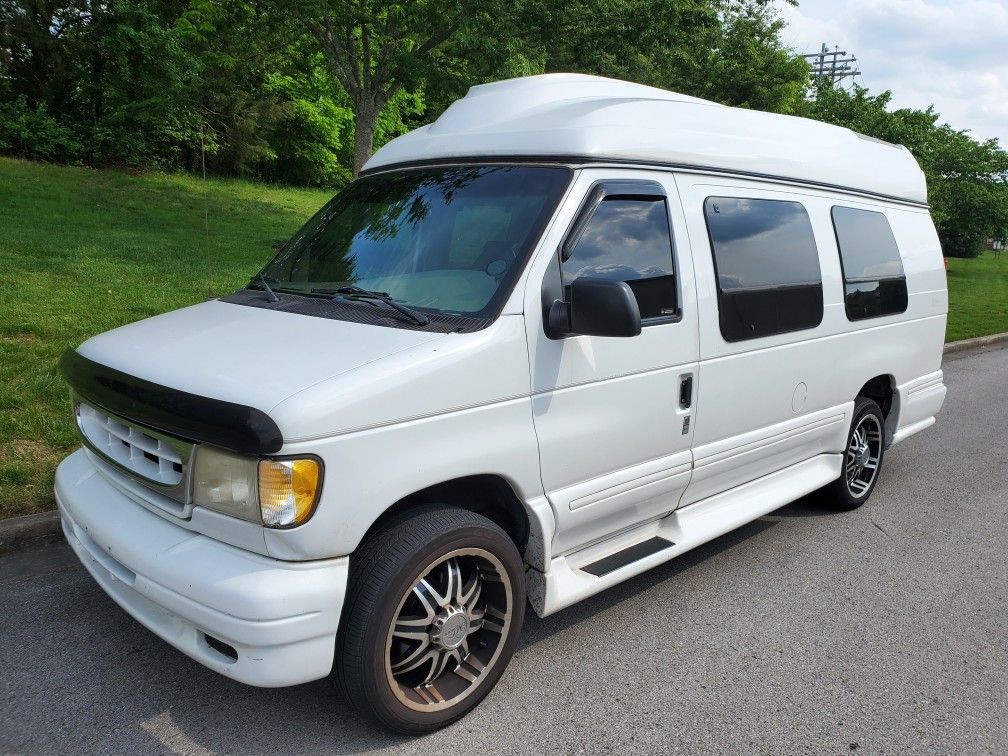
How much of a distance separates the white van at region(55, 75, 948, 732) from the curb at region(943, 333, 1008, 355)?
924 centimetres

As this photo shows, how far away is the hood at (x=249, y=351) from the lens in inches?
107

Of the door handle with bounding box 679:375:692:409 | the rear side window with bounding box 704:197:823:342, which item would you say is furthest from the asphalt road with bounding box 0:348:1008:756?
the rear side window with bounding box 704:197:823:342

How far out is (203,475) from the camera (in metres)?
2.72

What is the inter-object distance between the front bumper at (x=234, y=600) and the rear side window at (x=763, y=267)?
89.7 inches

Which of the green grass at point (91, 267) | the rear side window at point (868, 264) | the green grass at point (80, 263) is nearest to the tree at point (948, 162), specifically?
the green grass at point (91, 267)

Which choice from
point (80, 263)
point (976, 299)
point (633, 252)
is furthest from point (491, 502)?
point (976, 299)

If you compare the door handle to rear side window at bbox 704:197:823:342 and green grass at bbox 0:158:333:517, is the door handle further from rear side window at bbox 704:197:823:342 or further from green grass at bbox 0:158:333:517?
green grass at bbox 0:158:333:517

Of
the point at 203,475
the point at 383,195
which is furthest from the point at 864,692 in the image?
the point at 383,195

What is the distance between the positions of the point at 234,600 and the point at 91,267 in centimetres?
909

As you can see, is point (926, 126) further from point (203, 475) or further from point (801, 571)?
point (203, 475)

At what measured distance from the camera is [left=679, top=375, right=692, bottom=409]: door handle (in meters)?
3.78

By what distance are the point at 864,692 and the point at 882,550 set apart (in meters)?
1.72

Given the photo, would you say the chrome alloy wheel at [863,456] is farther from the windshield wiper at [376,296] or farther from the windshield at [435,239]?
the windshield wiper at [376,296]

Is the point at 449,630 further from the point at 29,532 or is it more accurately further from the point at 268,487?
the point at 29,532
